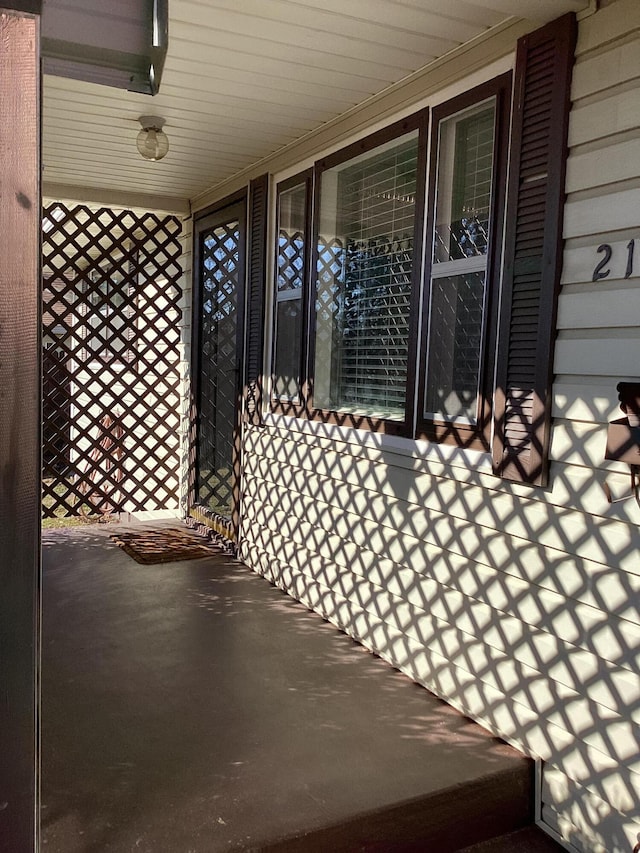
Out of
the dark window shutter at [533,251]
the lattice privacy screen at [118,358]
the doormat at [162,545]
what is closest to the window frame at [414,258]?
the dark window shutter at [533,251]

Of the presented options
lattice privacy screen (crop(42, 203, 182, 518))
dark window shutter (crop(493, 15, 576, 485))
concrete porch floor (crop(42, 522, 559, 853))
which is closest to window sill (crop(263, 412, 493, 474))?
dark window shutter (crop(493, 15, 576, 485))

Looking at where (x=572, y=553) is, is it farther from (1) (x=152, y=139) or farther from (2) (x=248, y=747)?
(1) (x=152, y=139)

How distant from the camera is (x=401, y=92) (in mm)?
2844

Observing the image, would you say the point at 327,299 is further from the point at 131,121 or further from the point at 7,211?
the point at 7,211

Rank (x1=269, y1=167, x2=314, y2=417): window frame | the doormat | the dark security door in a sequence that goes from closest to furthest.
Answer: (x1=269, y1=167, x2=314, y2=417): window frame
the doormat
the dark security door

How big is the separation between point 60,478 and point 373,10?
3.79 metres

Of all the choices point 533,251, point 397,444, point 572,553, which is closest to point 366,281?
point 397,444

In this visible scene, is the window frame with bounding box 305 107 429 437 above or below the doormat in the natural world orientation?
above

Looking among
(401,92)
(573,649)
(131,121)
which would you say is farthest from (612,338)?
(131,121)

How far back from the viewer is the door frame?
437 centimetres

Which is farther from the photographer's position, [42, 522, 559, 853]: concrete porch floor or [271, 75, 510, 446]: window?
[271, 75, 510, 446]: window

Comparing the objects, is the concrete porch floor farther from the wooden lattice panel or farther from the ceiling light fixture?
the ceiling light fixture

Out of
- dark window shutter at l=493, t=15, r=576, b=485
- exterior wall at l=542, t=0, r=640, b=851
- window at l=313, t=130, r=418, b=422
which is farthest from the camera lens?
window at l=313, t=130, r=418, b=422

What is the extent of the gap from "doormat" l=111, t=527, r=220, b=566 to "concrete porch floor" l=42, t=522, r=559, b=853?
96 cm
